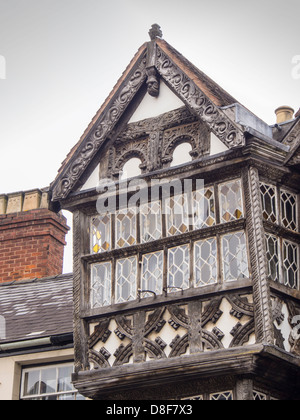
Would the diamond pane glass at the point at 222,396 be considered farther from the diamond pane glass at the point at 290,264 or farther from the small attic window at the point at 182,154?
the small attic window at the point at 182,154

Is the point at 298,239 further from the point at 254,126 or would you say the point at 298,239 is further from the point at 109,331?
the point at 109,331

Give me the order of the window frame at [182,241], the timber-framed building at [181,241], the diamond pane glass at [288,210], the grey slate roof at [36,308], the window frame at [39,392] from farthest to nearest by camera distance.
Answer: the grey slate roof at [36,308] → the window frame at [39,392] → the diamond pane glass at [288,210] → the window frame at [182,241] → the timber-framed building at [181,241]

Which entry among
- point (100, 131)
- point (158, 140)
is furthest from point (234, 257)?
point (100, 131)

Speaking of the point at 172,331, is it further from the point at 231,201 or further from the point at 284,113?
the point at 284,113

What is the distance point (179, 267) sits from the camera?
11656 mm

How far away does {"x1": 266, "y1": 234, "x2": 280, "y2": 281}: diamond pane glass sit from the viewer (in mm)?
11242

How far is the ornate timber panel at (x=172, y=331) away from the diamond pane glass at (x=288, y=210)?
1.33 m

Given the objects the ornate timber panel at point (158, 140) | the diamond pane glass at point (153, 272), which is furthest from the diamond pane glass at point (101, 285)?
the ornate timber panel at point (158, 140)

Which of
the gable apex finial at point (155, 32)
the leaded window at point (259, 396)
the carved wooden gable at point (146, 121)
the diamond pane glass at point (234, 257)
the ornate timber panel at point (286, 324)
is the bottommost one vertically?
the leaded window at point (259, 396)

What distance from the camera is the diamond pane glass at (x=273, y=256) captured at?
11242 millimetres

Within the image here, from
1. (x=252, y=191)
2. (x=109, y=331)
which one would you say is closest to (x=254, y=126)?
(x=252, y=191)

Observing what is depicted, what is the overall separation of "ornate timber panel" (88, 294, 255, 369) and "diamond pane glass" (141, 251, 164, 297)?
30 cm

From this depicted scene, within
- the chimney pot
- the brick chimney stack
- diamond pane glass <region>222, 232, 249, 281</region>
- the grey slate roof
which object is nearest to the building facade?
diamond pane glass <region>222, 232, 249, 281</region>
